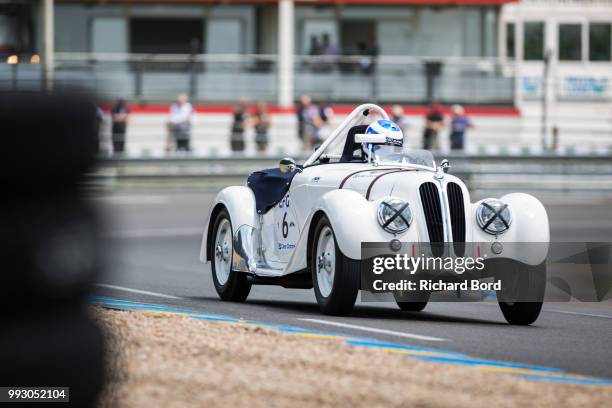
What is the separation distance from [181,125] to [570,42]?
19171mm

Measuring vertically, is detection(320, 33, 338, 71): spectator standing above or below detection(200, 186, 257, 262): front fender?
above

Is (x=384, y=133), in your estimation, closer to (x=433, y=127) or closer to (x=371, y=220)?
(x=371, y=220)

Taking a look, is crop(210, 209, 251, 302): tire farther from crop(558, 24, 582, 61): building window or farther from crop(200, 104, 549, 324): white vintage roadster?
crop(558, 24, 582, 61): building window

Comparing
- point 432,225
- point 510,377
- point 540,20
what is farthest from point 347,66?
point 510,377

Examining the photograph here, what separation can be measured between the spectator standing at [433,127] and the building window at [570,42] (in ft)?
46.6

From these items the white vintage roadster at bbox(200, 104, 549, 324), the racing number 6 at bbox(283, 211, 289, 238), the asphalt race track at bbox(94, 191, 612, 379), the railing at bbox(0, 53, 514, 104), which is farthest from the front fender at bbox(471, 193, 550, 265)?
the railing at bbox(0, 53, 514, 104)

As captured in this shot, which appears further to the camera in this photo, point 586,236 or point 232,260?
point 586,236

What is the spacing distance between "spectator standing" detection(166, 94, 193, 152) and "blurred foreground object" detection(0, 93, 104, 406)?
94.8 feet

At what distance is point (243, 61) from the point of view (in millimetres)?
37031

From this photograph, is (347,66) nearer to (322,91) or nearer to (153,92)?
(322,91)

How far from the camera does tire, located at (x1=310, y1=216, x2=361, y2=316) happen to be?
→ 32.0 ft

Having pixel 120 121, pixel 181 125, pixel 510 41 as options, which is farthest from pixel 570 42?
pixel 120 121

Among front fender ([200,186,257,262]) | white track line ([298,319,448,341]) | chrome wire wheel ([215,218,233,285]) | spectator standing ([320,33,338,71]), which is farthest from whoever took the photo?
spectator standing ([320,33,338,71])

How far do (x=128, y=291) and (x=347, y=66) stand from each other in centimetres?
2489
